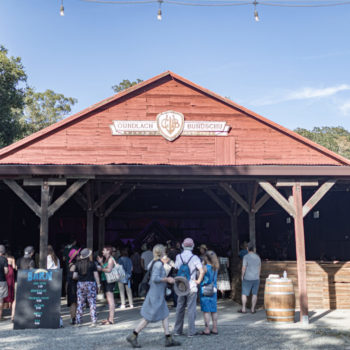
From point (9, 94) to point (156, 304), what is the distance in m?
23.2

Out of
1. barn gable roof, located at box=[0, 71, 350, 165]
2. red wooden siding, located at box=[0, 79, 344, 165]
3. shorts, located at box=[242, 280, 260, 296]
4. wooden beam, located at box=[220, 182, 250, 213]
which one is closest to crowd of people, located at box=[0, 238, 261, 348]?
shorts, located at box=[242, 280, 260, 296]

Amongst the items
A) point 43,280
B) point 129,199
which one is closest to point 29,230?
point 129,199

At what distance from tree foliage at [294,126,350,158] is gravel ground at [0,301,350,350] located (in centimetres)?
4472

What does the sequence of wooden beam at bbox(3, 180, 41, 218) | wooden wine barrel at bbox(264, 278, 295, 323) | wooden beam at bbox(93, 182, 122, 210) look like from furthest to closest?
wooden beam at bbox(93, 182, 122, 210)
wooden beam at bbox(3, 180, 41, 218)
wooden wine barrel at bbox(264, 278, 295, 323)

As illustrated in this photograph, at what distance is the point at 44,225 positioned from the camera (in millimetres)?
9750

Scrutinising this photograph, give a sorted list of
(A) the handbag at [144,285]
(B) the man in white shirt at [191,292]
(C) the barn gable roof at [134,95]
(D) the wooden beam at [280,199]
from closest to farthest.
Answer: (A) the handbag at [144,285], (B) the man in white shirt at [191,292], (D) the wooden beam at [280,199], (C) the barn gable roof at [134,95]

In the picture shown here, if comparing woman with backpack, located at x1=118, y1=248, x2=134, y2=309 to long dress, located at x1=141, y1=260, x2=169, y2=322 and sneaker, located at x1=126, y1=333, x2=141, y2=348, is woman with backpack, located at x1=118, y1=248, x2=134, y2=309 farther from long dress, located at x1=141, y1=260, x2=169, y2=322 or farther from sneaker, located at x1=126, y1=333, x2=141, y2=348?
sneaker, located at x1=126, y1=333, x2=141, y2=348

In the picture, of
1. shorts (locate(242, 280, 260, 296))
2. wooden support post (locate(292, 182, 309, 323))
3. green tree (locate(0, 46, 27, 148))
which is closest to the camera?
wooden support post (locate(292, 182, 309, 323))

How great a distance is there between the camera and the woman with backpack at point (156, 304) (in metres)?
7.09

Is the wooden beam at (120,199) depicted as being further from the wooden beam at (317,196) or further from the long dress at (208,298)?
the long dress at (208,298)

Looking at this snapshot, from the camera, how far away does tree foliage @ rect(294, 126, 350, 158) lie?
5293 cm

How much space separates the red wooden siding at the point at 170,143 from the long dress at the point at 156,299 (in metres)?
4.73

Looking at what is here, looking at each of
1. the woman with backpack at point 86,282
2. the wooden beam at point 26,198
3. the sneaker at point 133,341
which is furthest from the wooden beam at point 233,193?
the sneaker at point 133,341

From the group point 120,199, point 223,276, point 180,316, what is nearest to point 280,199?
point 223,276
